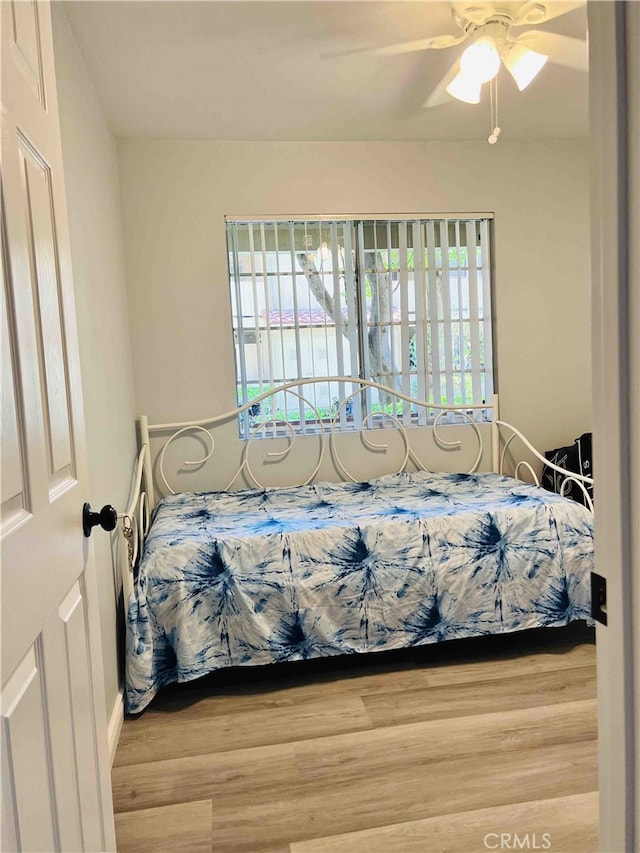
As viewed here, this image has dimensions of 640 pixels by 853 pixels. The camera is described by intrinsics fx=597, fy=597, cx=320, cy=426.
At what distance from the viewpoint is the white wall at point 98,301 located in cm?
191

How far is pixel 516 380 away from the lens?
3.47 meters

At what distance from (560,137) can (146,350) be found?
8.46ft

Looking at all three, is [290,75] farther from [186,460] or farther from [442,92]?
[186,460]

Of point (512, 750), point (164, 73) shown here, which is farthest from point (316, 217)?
point (512, 750)

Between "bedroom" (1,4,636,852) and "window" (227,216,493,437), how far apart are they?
Result: 0.33ft

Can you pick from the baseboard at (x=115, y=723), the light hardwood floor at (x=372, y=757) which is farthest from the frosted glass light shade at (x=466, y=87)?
the baseboard at (x=115, y=723)

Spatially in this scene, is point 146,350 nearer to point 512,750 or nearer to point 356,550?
point 356,550

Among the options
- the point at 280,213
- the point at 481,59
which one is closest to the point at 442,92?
the point at 481,59

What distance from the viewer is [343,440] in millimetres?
3350

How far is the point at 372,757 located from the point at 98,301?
185 centimetres

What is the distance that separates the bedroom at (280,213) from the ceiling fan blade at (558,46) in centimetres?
45

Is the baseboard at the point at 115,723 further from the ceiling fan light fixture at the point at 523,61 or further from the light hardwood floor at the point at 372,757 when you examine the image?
the ceiling fan light fixture at the point at 523,61

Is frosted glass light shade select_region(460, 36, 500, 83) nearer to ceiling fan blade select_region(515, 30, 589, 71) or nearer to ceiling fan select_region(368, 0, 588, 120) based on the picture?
ceiling fan select_region(368, 0, 588, 120)

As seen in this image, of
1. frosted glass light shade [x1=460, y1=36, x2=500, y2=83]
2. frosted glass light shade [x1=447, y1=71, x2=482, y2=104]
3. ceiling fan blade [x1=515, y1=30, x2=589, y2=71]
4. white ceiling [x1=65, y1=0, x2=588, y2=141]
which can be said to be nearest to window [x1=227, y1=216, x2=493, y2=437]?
white ceiling [x1=65, y1=0, x2=588, y2=141]
